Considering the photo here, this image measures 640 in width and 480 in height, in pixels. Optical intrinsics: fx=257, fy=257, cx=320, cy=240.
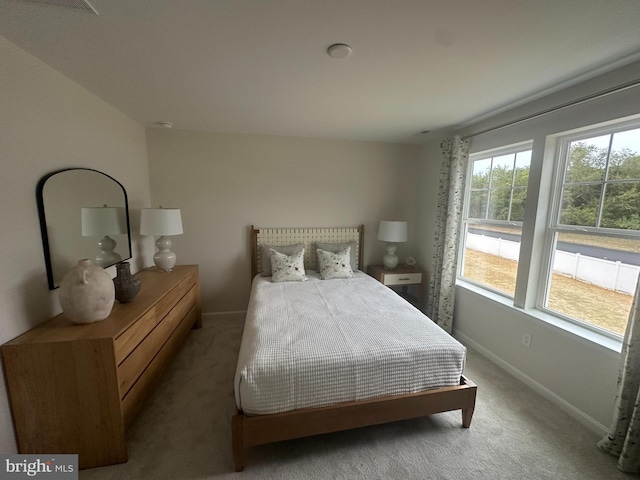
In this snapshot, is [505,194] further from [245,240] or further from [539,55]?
[245,240]

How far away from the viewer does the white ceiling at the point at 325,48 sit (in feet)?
3.74

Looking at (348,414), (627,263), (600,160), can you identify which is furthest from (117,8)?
(627,263)

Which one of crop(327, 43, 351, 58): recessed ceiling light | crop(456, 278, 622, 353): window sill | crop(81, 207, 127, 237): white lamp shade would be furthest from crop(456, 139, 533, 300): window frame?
crop(81, 207, 127, 237): white lamp shade

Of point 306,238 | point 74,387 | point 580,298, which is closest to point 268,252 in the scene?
point 306,238

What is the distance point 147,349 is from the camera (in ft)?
5.88

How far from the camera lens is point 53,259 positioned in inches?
63.6

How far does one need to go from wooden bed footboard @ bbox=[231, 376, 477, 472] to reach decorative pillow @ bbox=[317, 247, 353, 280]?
1.59 meters

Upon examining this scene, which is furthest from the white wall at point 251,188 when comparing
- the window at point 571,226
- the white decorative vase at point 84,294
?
the white decorative vase at point 84,294

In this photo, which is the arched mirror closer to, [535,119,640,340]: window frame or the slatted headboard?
the slatted headboard

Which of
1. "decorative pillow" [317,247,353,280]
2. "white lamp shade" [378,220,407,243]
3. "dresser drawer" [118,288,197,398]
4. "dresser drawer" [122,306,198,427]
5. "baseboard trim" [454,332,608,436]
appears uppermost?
"white lamp shade" [378,220,407,243]

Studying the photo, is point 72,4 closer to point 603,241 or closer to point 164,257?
point 164,257

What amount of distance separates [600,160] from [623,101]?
38 centimetres

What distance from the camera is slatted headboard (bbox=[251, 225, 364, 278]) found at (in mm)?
3291

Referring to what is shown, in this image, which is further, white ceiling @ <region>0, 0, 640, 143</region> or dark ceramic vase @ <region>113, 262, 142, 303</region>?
dark ceramic vase @ <region>113, 262, 142, 303</region>
